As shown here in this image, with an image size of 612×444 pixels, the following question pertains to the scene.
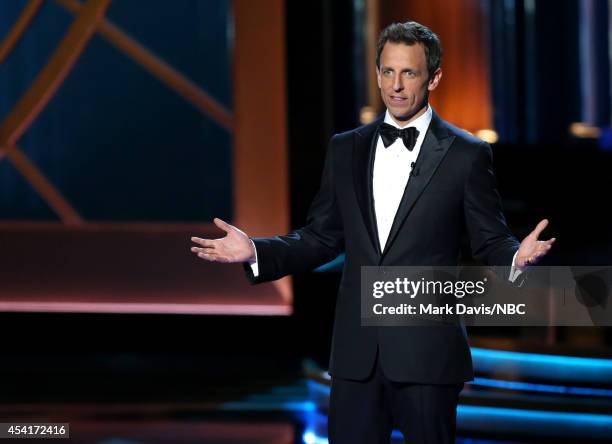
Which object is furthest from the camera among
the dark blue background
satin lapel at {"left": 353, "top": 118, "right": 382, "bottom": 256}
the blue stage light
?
the dark blue background

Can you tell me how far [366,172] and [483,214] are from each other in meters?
0.27

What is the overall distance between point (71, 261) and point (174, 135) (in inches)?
39.6

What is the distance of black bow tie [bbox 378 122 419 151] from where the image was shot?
2.26 m

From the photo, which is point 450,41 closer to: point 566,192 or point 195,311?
point 566,192

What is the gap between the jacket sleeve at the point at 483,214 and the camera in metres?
2.25

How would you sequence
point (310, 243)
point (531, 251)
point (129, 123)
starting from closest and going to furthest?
point (531, 251) < point (310, 243) < point (129, 123)

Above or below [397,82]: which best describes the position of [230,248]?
below

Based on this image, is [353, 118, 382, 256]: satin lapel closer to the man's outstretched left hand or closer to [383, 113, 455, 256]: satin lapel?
[383, 113, 455, 256]: satin lapel

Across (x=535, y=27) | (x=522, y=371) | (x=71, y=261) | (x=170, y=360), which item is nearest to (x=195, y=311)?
(x=170, y=360)

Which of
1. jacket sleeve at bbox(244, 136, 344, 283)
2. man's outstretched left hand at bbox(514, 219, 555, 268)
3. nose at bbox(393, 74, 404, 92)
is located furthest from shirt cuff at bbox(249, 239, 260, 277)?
man's outstretched left hand at bbox(514, 219, 555, 268)

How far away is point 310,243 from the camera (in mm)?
2398

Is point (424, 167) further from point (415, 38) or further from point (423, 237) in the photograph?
point (415, 38)

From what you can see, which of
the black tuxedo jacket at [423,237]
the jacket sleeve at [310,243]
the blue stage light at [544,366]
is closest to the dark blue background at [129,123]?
the blue stage light at [544,366]

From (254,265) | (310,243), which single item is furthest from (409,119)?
(254,265)
